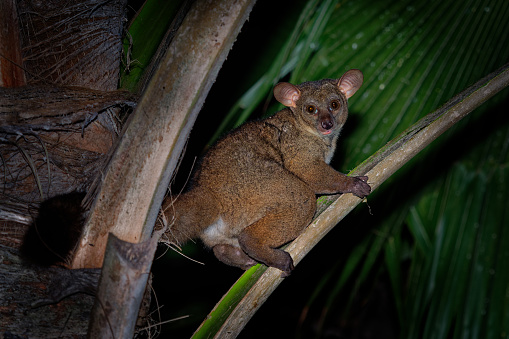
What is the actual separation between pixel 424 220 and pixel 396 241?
235 millimetres

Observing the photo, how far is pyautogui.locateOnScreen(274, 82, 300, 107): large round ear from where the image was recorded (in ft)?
10.4

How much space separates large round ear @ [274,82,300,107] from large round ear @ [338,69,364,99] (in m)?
0.36

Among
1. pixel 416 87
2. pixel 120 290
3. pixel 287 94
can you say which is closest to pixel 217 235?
pixel 287 94

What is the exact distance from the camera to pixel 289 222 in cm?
276

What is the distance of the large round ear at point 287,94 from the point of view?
3.17 meters

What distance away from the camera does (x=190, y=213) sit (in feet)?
8.14

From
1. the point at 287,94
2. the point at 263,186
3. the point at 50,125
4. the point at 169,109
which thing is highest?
the point at 287,94

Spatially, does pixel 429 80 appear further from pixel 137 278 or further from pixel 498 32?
pixel 137 278

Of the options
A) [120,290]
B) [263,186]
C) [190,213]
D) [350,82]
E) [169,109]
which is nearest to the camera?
[120,290]

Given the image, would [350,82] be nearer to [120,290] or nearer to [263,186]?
[263,186]

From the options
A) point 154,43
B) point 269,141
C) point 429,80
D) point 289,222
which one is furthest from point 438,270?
point 154,43

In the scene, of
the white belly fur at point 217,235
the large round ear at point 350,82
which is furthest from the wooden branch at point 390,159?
the large round ear at point 350,82

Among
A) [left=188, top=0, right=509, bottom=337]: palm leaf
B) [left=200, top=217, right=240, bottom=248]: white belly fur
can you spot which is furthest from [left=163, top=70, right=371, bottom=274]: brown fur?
[left=188, top=0, right=509, bottom=337]: palm leaf

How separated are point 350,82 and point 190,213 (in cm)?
157
